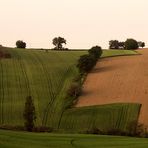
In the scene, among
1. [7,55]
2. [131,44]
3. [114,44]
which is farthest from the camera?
[114,44]

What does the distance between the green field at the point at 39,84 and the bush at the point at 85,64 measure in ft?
4.38

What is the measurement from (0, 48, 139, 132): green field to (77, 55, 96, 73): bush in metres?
1.34

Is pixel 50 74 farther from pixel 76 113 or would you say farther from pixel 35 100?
pixel 76 113

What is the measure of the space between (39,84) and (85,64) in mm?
14197

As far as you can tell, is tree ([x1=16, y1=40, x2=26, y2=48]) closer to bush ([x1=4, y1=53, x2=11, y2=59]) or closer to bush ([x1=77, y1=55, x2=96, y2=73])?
bush ([x1=4, y1=53, x2=11, y2=59])

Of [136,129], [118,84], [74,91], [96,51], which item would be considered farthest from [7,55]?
[136,129]

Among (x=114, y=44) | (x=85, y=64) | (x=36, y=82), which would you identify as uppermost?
(x=114, y=44)

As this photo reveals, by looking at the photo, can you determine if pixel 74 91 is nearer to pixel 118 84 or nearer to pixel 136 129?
pixel 118 84

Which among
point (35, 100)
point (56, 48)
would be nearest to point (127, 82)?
point (35, 100)

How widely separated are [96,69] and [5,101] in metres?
29.1

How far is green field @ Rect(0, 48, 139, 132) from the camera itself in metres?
61.6

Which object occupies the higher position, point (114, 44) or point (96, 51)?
point (114, 44)

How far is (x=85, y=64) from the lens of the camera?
9238cm

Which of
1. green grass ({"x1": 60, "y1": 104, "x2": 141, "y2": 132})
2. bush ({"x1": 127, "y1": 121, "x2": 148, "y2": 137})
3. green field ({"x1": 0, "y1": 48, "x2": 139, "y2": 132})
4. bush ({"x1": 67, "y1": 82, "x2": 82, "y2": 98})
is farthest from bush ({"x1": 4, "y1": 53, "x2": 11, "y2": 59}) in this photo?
bush ({"x1": 127, "y1": 121, "x2": 148, "y2": 137})
